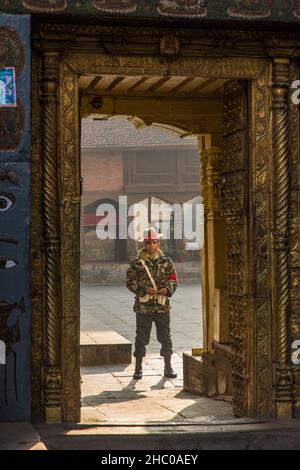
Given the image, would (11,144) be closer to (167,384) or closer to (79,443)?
(79,443)

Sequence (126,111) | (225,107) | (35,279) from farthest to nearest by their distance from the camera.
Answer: (126,111), (225,107), (35,279)

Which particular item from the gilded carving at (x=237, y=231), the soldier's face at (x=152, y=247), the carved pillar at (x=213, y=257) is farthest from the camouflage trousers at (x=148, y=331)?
the gilded carving at (x=237, y=231)

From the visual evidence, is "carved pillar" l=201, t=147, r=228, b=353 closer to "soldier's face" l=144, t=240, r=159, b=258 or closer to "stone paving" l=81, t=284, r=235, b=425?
"stone paving" l=81, t=284, r=235, b=425

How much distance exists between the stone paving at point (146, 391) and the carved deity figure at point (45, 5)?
309cm

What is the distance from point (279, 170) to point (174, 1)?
1.52m

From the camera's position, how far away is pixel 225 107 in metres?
→ 8.10

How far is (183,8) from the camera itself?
7145 mm

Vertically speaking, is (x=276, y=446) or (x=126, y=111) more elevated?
(x=126, y=111)

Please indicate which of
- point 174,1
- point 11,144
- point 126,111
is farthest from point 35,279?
point 126,111

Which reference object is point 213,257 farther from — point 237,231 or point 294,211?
point 294,211

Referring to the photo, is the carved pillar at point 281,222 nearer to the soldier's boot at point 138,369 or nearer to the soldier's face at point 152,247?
the soldier's face at point 152,247

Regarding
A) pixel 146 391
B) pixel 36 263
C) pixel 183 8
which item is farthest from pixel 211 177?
pixel 36 263

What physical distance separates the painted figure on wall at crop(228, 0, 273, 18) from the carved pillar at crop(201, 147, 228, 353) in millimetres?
2910

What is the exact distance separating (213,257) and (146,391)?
175 cm
